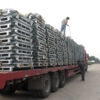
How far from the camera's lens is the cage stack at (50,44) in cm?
782

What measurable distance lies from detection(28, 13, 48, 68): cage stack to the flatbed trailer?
0.34 meters

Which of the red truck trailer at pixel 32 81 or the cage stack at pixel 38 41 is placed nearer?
the red truck trailer at pixel 32 81

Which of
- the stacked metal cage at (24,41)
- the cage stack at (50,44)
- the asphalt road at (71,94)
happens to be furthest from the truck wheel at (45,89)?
the cage stack at (50,44)

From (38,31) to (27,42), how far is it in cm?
94

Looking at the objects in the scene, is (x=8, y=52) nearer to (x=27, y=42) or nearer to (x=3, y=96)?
(x=27, y=42)

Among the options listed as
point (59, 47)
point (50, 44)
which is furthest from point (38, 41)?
point (59, 47)

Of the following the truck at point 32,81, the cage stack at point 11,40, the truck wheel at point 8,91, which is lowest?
the truck wheel at point 8,91

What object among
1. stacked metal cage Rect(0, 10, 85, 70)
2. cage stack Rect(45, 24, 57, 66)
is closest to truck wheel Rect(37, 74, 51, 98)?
stacked metal cage Rect(0, 10, 85, 70)

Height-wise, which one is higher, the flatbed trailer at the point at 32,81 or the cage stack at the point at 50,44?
the cage stack at the point at 50,44

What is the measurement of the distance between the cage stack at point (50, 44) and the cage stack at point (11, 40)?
2218mm

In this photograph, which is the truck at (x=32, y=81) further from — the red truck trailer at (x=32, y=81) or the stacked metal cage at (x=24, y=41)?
the stacked metal cage at (x=24, y=41)

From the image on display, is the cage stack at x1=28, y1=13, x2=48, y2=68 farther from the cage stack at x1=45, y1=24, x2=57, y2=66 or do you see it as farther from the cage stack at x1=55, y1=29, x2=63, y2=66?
the cage stack at x1=55, y1=29, x2=63, y2=66

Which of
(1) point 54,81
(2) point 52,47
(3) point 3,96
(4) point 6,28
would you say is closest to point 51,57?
(2) point 52,47

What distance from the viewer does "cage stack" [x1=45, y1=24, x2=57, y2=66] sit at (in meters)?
7.82
